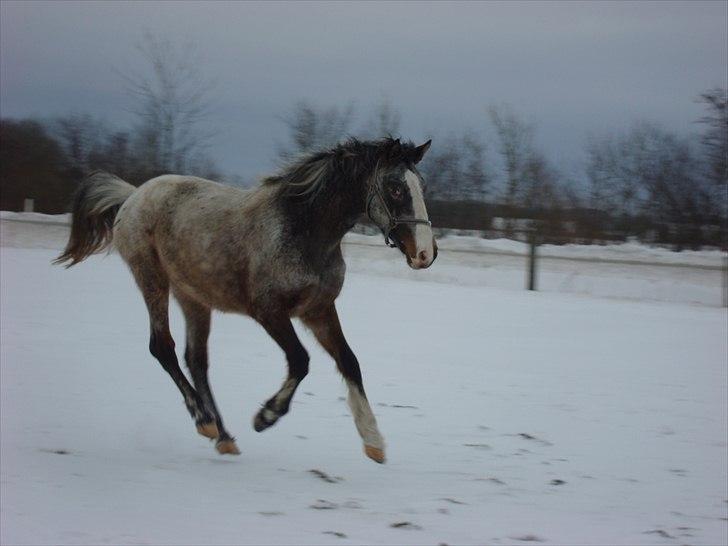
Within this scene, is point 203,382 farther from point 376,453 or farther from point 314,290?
point 376,453

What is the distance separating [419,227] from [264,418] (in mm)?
1350

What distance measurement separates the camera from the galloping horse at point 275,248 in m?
4.37

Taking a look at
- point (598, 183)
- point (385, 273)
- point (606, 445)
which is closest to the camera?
point (606, 445)

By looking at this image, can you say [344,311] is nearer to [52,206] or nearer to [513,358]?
[513,358]

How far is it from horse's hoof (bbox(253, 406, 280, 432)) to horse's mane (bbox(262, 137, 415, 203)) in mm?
1165

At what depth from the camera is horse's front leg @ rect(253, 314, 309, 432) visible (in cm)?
456

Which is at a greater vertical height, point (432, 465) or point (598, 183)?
point (598, 183)

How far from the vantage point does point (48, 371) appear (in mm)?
7047

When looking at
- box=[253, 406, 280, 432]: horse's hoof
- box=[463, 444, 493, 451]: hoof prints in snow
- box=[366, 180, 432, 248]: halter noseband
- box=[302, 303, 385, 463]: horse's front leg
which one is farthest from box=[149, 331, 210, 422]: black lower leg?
box=[463, 444, 493, 451]: hoof prints in snow

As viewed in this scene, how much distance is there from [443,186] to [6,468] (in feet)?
31.2

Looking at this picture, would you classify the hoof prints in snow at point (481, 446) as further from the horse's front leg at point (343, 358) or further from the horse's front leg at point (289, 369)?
the horse's front leg at point (289, 369)

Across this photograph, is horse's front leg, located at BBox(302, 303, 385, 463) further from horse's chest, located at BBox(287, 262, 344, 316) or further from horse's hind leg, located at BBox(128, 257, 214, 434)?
horse's hind leg, located at BBox(128, 257, 214, 434)

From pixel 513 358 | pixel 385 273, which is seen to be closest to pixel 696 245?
pixel 385 273

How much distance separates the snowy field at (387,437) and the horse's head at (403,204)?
1.31m
